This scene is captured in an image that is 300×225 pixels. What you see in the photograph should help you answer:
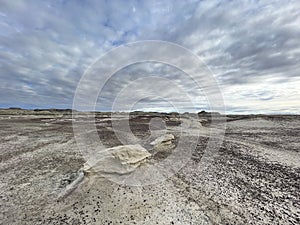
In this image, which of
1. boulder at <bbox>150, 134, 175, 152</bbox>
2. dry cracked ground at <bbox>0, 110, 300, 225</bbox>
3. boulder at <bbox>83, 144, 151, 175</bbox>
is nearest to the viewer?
dry cracked ground at <bbox>0, 110, 300, 225</bbox>

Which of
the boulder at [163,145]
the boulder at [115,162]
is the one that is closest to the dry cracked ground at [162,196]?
the boulder at [115,162]

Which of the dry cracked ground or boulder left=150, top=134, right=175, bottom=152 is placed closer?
the dry cracked ground

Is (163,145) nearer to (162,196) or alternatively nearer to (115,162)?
(115,162)

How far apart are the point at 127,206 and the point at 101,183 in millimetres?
1539

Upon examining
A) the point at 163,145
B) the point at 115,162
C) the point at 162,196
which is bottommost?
the point at 162,196

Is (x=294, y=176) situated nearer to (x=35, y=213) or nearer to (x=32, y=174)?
(x=35, y=213)

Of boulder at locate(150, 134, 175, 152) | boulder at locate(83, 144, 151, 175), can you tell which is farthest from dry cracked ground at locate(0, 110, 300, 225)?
boulder at locate(150, 134, 175, 152)

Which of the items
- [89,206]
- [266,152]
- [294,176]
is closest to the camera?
[89,206]

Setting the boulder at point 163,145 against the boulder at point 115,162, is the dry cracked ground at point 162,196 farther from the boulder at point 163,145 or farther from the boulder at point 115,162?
the boulder at point 163,145

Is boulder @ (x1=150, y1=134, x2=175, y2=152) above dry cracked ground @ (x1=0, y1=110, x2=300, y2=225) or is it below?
above

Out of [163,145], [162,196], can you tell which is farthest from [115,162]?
[163,145]

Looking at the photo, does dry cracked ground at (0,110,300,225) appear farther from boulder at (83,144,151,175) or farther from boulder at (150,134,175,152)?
boulder at (150,134,175,152)

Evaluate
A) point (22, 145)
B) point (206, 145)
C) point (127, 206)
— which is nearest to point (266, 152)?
point (206, 145)

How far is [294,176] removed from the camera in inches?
274
